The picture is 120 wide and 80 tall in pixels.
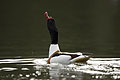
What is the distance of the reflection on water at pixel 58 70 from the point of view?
15156 mm

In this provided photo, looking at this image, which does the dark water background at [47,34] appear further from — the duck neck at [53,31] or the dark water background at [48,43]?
the duck neck at [53,31]

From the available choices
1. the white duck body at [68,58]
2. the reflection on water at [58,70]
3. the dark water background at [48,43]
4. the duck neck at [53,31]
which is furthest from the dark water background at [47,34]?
the white duck body at [68,58]

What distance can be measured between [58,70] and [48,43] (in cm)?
978

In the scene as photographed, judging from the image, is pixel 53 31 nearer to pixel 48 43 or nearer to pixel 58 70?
pixel 58 70

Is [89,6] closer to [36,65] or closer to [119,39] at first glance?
[119,39]

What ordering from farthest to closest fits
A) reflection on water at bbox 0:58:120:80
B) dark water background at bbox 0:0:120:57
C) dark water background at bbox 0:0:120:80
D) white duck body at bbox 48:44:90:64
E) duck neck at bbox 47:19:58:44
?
dark water background at bbox 0:0:120:57 < duck neck at bbox 47:19:58:44 < white duck body at bbox 48:44:90:64 < dark water background at bbox 0:0:120:80 < reflection on water at bbox 0:58:120:80

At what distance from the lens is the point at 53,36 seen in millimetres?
19500

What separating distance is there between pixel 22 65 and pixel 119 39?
12.0 metres

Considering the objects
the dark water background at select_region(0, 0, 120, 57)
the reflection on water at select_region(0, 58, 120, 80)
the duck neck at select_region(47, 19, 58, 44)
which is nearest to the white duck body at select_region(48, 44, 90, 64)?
the reflection on water at select_region(0, 58, 120, 80)

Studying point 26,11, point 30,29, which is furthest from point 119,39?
point 26,11

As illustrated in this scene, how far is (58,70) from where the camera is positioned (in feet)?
54.5

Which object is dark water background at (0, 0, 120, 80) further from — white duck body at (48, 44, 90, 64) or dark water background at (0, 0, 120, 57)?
white duck body at (48, 44, 90, 64)

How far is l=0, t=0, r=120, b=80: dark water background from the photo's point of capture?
15.7 metres

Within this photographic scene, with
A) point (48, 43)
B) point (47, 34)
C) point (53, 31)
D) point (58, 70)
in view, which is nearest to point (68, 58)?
point (58, 70)
